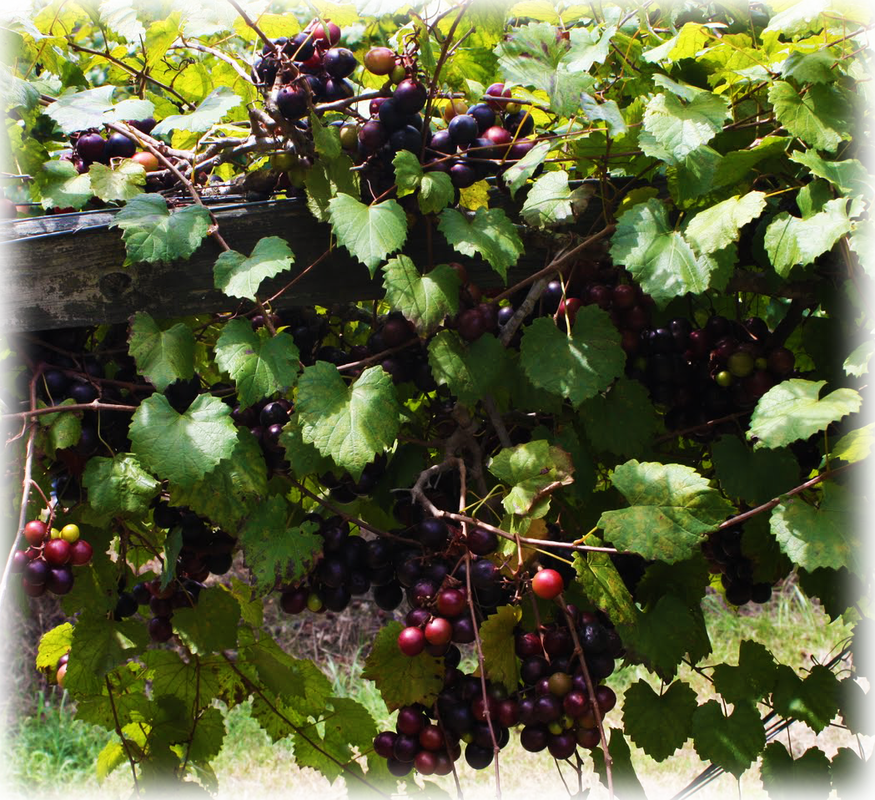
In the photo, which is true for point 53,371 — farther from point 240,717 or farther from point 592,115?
point 240,717

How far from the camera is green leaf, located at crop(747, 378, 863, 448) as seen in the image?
1.00m

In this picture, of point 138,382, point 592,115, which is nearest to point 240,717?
point 138,382

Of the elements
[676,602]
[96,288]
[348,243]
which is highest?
[348,243]

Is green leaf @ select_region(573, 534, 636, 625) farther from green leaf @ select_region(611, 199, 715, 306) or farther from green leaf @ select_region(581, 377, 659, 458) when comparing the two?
green leaf @ select_region(611, 199, 715, 306)

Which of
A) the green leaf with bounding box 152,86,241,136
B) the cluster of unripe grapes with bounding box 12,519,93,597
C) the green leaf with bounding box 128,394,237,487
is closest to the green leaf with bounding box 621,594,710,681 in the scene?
the green leaf with bounding box 128,394,237,487

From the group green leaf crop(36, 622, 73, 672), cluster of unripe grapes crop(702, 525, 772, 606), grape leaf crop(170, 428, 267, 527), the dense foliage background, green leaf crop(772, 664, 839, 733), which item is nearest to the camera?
the dense foliage background

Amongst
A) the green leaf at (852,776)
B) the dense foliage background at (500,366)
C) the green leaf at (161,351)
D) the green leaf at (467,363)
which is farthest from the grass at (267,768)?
the green leaf at (161,351)

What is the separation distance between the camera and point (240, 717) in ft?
12.8

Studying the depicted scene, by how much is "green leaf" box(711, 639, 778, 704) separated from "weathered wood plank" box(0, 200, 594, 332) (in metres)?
0.72

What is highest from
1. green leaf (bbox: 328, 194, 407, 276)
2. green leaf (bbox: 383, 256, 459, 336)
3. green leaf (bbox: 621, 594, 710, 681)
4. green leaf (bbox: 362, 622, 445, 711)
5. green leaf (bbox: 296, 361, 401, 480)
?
green leaf (bbox: 328, 194, 407, 276)

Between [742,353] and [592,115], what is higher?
[592,115]

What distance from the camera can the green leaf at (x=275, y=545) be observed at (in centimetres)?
119

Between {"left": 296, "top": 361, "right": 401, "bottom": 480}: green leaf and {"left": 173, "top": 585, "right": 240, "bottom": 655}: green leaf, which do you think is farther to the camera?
{"left": 173, "top": 585, "right": 240, "bottom": 655}: green leaf

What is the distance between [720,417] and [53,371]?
97cm
